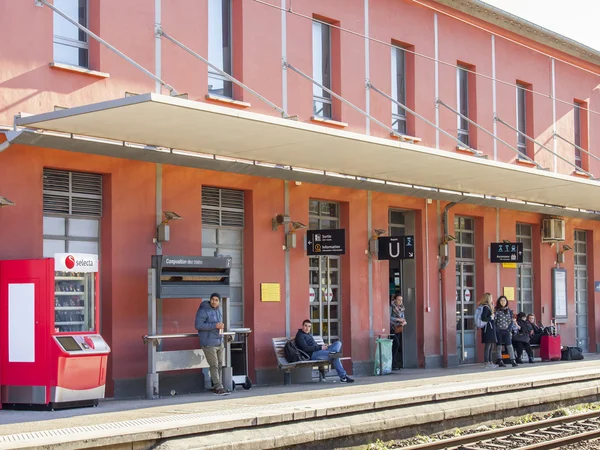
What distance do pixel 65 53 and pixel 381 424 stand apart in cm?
720

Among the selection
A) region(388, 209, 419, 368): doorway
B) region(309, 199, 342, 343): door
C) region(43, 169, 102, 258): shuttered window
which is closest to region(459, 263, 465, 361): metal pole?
region(388, 209, 419, 368): doorway

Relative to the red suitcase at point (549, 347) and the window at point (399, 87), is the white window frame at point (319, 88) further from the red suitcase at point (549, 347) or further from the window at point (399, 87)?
the red suitcase at point (549, 347)

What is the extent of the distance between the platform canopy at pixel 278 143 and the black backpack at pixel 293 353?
315cm

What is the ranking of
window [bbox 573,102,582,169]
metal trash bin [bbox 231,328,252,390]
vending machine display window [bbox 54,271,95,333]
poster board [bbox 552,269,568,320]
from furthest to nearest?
window [bbox 573,102,582,169]
poster board [bbox 552,269,568,320]
metal trash bin [bbox 231,328,252,390]
vending machine display window [bbox 54,271,95,333]

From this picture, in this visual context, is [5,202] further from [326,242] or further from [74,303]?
[326,242]

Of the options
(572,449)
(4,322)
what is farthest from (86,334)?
(572,449)

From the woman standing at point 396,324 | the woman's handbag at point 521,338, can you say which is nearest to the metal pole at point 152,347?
the woman standing at point 396,324

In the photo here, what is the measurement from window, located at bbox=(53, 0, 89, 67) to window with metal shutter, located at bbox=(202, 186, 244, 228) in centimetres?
341

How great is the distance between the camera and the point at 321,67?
20.5 m

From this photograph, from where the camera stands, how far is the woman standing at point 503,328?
23.6 metres

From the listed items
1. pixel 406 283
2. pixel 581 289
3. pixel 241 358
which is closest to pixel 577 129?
pixel 581 289

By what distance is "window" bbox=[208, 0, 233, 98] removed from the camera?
1823 centimetres

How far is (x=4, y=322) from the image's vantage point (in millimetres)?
14531

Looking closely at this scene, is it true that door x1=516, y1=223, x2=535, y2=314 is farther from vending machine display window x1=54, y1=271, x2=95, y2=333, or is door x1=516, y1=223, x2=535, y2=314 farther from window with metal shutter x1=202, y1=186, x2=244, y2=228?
vending machine display window x1=54, y1=271, x2=95, y2=333
